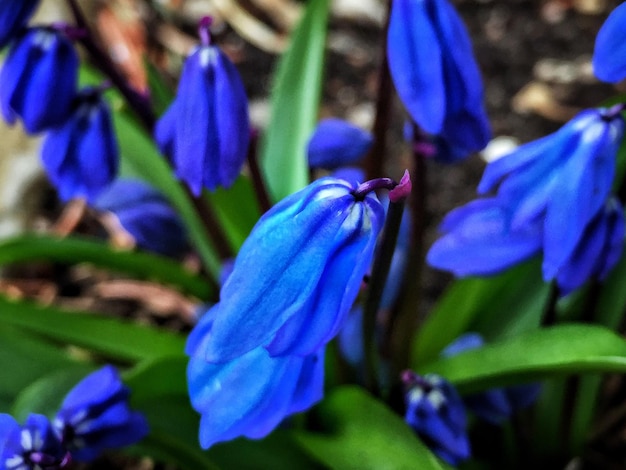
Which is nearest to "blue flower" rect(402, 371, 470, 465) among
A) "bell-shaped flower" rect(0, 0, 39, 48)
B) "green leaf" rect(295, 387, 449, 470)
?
"green leaf" rect(295, 387, 449, 470)

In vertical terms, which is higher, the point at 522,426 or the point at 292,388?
the point at 292,388

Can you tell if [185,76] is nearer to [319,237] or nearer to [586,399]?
[319,237]

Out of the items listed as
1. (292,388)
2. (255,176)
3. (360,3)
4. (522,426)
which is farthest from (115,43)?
(292,388)

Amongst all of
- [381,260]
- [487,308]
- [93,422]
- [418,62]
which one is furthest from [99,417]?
[487,308]

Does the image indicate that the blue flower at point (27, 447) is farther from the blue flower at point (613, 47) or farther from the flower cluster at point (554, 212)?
the blue flower at point (613, 47)

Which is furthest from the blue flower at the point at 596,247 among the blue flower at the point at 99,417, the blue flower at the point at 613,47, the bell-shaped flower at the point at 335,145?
the blue flower at the point at 99,417

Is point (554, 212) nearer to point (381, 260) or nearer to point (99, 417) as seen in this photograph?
point (381, 260)
